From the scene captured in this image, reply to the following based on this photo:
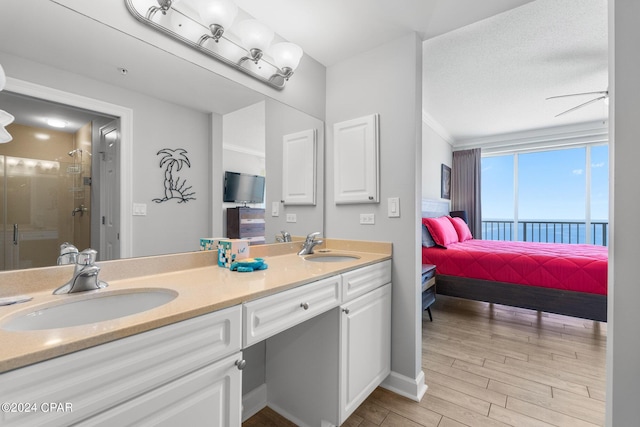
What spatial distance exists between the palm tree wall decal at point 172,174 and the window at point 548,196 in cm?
579

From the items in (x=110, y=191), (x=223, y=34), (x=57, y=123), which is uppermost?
(x=223, y=34)

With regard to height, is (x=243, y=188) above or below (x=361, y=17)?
below

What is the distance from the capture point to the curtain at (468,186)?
542 centimetres

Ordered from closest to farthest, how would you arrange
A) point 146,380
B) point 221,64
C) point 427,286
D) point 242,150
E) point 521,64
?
point 146,380 < point 221,64 < point 242,150 < point 521,64 < point 427,286

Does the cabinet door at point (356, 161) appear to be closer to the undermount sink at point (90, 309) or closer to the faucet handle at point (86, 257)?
the undermount sink at point (90, 309)

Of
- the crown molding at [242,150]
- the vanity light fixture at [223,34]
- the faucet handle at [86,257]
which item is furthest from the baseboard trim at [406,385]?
the vanity light fixture at [223,34]

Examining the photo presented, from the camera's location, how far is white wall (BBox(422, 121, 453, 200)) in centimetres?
435

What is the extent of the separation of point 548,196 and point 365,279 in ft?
17.3

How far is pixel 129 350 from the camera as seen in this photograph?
691mm

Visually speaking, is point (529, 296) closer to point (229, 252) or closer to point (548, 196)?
point (229, 252)

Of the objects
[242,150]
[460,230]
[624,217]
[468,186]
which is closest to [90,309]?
[242,150]

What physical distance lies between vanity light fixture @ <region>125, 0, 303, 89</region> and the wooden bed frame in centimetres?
280

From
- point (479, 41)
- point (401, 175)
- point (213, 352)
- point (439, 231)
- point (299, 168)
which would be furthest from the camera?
point (439, 231)

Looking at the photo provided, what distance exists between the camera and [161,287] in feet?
3.46
